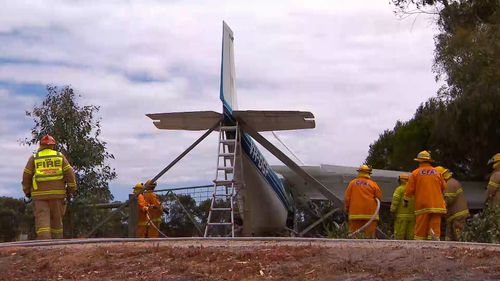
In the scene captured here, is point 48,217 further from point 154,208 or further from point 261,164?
point 261,164

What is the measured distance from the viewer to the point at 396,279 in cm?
688

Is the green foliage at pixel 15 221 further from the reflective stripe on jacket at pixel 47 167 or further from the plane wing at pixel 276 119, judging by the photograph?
the reflective stripe on jacket at pixel 47 167

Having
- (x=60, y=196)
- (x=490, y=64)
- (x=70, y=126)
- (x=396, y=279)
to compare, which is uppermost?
(x=490, y=64)

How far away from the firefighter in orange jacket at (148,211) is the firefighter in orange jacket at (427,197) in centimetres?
676

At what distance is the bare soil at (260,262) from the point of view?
7.12 meters

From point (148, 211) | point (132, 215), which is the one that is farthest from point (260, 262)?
point (132, 215)

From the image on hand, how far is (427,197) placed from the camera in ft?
42.7

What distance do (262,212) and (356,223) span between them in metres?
7.88

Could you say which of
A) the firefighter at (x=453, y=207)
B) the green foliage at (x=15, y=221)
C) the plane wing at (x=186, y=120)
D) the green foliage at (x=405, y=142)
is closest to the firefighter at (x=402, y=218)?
the firefighter at (x=453, y=207)

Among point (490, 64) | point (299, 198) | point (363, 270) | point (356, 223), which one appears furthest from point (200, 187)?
point (363, 270)

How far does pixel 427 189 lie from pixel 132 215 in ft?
26.1

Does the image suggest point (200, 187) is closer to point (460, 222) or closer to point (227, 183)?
point (227, 183)

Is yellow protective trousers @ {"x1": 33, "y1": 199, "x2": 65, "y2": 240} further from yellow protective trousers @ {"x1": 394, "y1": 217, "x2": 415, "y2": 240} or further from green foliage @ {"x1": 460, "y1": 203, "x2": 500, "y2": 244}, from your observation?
green foliage @ {"x1": 460, "y1": 203, "x2": 500, "y2": 244}

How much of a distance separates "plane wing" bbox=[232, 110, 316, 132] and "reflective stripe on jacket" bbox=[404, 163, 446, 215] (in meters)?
3.98
